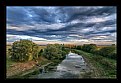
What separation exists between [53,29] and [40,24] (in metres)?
0.15

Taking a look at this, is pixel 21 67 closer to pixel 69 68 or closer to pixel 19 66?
pixel 19 66

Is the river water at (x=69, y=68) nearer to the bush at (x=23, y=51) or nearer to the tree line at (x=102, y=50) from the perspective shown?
the tree line at (x=102, y=50)

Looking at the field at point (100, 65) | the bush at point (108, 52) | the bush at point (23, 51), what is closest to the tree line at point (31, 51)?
the bush at point (23, 51)

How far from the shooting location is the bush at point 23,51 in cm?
253

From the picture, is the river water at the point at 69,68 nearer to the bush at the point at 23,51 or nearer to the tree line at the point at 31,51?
the tree line at the point at 31,51

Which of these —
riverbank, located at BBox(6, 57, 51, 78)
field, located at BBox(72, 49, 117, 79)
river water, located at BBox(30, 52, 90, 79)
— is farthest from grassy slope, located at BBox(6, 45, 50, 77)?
field, located at BBox(72, 49, 117, 79)

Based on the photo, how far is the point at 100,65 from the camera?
8.34 feet

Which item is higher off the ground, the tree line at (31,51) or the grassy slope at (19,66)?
the tree line at (31,51)

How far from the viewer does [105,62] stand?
2.54 meters

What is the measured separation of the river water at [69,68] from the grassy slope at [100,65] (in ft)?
0.20

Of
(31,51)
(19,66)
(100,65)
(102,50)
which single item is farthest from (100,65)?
(19,66)
